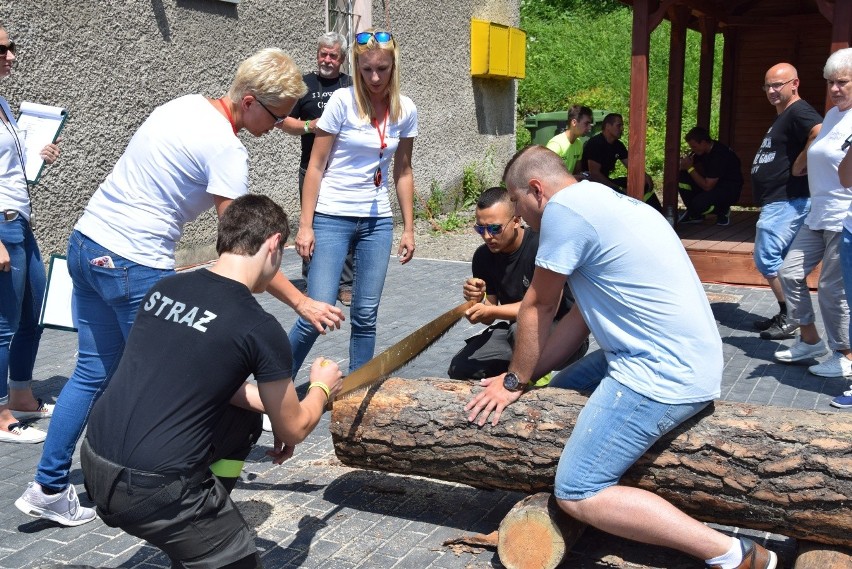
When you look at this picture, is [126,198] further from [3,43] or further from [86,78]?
[86,78]

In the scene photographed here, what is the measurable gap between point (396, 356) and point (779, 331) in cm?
413

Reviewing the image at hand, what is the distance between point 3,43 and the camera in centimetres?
452

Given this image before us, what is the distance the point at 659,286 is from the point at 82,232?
7.36ft

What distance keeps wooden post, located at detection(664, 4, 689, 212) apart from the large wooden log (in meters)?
7.29

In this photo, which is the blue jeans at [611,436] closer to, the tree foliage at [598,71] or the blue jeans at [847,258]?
the blue jeans at [847,258]

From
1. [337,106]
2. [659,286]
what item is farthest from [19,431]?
[659,286]

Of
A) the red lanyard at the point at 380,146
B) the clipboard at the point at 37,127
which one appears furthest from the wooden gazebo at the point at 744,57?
the clipboard at the point at 37,127

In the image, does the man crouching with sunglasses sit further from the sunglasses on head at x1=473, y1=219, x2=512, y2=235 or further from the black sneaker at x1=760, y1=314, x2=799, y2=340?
the black sneaker at x1=760, y1=314, x2=799, y2=340

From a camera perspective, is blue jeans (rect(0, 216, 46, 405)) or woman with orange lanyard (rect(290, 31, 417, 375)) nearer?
blue jeans (rect(0, 216, 46, 405))

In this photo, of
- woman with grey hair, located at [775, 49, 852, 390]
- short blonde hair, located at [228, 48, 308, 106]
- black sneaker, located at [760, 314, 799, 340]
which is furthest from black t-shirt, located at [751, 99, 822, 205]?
short blonde hair, located at [228, 48, 308, 106]

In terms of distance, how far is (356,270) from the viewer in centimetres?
499

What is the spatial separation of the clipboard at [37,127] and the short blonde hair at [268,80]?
190 cm

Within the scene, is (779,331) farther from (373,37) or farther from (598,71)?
(598,71)

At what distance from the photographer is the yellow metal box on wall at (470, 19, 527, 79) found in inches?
579
